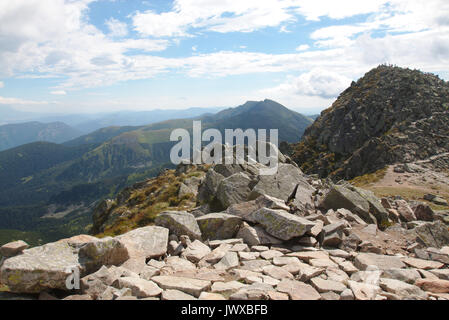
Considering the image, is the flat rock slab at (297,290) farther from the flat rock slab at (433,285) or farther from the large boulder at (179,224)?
the large boulder at (179,224)

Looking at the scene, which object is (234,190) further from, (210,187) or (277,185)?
(210,187)

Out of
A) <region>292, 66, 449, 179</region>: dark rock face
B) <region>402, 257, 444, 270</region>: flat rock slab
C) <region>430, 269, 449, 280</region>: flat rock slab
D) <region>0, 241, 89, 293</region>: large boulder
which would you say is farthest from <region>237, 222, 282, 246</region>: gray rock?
<region>292, 66, 449, 179</region>: dark rock face

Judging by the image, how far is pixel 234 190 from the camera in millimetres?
23500

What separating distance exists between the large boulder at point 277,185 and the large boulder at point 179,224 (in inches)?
260

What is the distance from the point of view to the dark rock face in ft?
277

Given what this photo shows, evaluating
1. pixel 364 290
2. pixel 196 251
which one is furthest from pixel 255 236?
pixel 364 290

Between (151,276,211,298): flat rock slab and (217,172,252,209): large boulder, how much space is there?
12123 millimetres

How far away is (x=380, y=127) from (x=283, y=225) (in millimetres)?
110248

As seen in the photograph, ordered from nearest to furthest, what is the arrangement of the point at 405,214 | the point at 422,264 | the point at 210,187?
1. the point at 422,264
2. the point at 405,214
3. the point at 210,187

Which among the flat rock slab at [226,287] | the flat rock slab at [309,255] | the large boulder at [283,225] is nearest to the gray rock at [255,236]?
the large boulder at [283,225]
